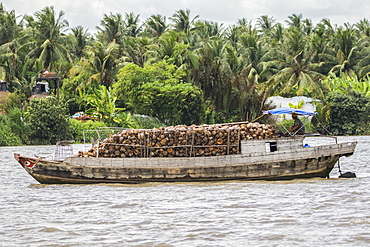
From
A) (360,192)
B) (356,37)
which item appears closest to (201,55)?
(356,37)

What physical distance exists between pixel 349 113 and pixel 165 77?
16.0 meters

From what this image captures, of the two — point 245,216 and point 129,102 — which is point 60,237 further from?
point 129,102

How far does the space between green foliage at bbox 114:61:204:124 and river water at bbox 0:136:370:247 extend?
26.5 metres

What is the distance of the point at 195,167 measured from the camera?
17.5 metres

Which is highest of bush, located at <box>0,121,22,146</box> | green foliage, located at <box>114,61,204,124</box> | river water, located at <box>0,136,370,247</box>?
green foliage, located at <box>114,61,204,124</box>

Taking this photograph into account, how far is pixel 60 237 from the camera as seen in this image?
421 inches

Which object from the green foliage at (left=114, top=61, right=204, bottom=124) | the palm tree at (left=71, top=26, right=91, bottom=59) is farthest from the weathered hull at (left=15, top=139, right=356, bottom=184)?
the palm tree at (left=71, top=26, right=91, bottom=59)

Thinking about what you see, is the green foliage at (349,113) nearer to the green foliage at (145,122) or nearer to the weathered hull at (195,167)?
the green foliage at (145,122)

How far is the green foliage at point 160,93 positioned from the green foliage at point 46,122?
5661 millimetres

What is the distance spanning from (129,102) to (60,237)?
3592cm

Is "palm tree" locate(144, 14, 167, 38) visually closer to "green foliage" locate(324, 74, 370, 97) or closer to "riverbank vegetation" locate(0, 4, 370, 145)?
"riverbank vegetation" locate(0, 4, 370, 145)

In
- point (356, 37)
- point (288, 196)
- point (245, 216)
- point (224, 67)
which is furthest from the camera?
point (356, 37)

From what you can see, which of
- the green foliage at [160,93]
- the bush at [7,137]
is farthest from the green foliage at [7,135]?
the green foliage at [160,93]

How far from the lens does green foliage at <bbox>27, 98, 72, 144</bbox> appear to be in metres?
40.9
